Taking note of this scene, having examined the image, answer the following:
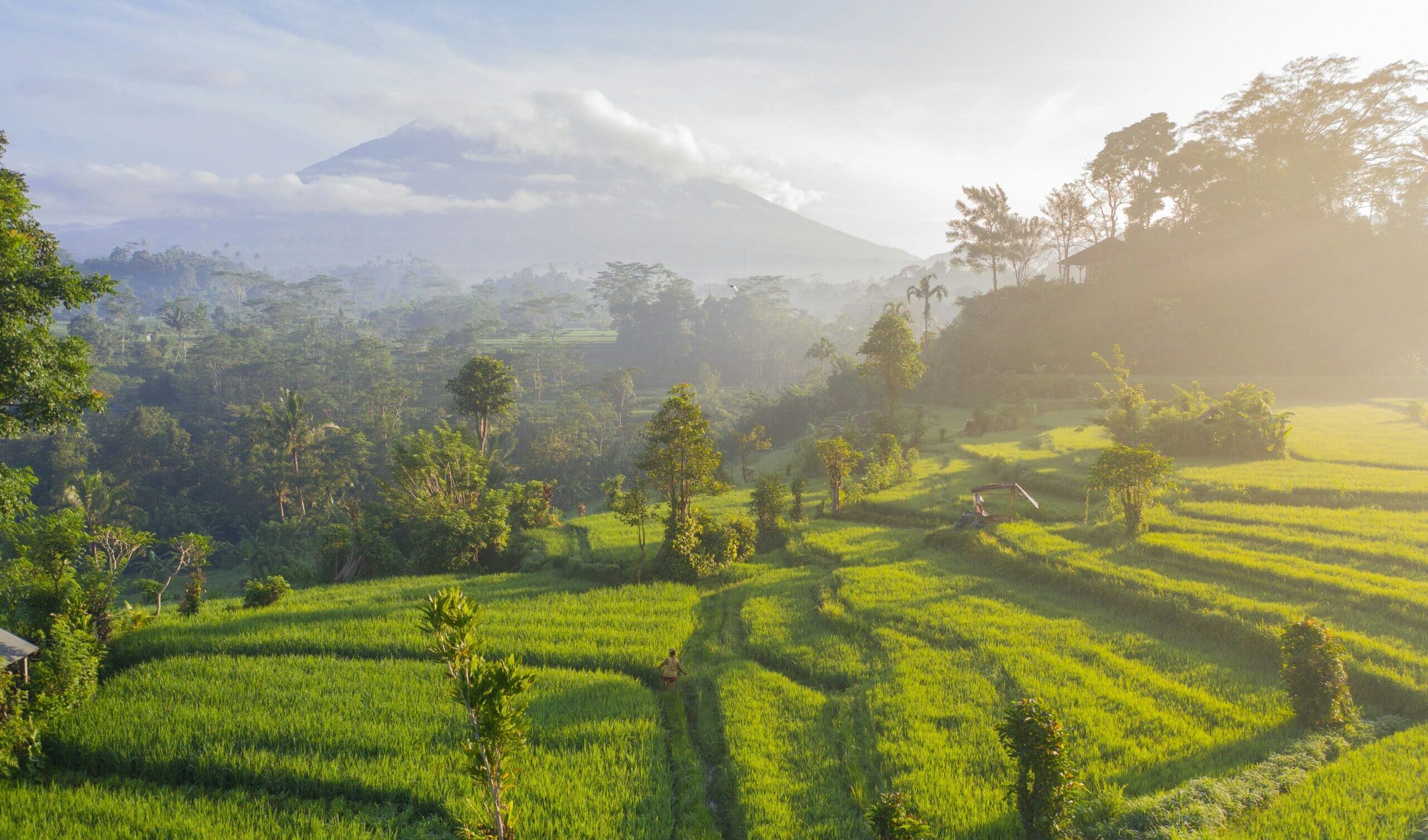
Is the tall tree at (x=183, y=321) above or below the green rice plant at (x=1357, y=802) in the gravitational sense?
above

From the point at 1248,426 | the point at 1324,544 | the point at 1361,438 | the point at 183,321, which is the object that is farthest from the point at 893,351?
the point at 183,321

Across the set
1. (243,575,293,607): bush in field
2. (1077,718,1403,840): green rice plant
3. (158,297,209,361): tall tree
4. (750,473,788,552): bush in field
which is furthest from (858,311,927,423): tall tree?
(158,297,209,361): tall tree

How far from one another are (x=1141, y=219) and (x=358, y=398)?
6521cm

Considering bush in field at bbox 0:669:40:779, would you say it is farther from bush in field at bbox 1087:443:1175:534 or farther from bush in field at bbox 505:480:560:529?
bush in field at bbox 1087:443:1175:534

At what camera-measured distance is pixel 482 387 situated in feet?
82.9

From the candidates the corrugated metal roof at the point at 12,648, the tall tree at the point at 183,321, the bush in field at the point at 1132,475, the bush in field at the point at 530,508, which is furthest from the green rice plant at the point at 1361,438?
A: the tall tree at the point at 183,321

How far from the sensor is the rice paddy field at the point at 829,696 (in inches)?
281

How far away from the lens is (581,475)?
4488cm

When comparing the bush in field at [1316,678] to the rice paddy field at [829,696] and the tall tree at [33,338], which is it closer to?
the rice paddy field at [829,696]

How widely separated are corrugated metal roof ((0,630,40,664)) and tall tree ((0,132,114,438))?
9.28ft

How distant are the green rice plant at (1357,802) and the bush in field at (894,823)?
338cm

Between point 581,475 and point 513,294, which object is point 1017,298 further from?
point 513,294

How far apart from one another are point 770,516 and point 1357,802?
13.8 meters

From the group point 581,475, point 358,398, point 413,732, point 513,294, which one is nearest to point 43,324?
point 413,732
